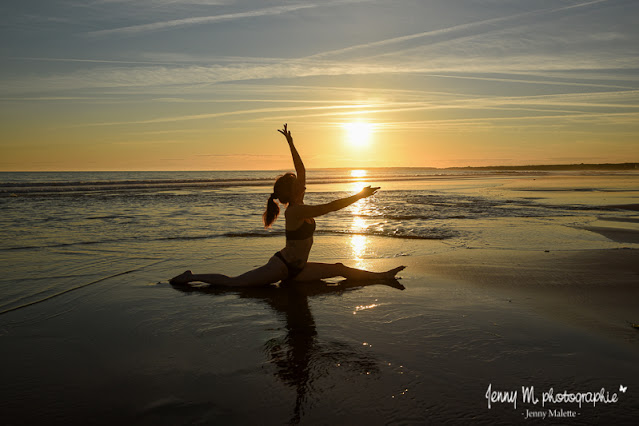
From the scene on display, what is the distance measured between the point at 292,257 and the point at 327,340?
2.33 meters

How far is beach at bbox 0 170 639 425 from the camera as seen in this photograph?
299cm

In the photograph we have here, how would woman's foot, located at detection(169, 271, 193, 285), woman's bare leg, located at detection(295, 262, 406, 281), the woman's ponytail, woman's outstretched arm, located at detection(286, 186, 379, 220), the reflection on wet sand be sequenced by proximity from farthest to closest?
1. woman's bare leg, located at detection(295, 262, 406, 281)
2. woman's foot, located at detection(169, 271, 193, 285)
3. the woman's ponytail
4. woman's outstretched arm, located at detection(286, 186, 379, 220)
5. the reflection on wet sand

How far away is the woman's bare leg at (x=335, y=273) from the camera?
664cm

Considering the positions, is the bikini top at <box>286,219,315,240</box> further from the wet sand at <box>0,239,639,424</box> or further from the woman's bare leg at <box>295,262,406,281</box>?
the wet sand at <box>0,239,639,424</box>

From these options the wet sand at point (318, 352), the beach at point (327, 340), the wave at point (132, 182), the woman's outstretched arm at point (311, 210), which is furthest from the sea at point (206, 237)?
the wave at point (132, 182)

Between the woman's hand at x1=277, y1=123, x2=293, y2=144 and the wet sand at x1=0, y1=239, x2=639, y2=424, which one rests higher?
the woman's hand at x1=277, y1=123, x2=293, y2=144

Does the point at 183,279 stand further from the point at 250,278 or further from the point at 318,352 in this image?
the point at 318,352

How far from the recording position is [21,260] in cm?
810

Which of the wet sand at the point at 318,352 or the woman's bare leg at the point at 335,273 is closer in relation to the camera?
the wet sand at the point at 318,352

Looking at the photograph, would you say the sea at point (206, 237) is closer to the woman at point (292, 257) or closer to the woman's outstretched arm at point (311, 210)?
the woman at point (292, 257)

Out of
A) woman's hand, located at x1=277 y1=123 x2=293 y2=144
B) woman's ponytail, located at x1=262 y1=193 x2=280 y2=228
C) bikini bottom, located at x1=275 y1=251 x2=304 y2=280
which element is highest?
woman's hand, located at x1=277 y1=123 x2=293 y2=144

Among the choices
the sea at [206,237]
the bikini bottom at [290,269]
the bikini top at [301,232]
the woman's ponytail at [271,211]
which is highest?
the woman's ponytail at [271,211]

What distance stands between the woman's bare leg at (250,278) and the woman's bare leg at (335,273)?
35 cm

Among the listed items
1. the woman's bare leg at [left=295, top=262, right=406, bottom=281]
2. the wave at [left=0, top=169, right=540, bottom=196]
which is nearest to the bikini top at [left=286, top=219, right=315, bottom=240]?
the woman's bare leg at [left=295, top=262, right=406, bottom=281]
